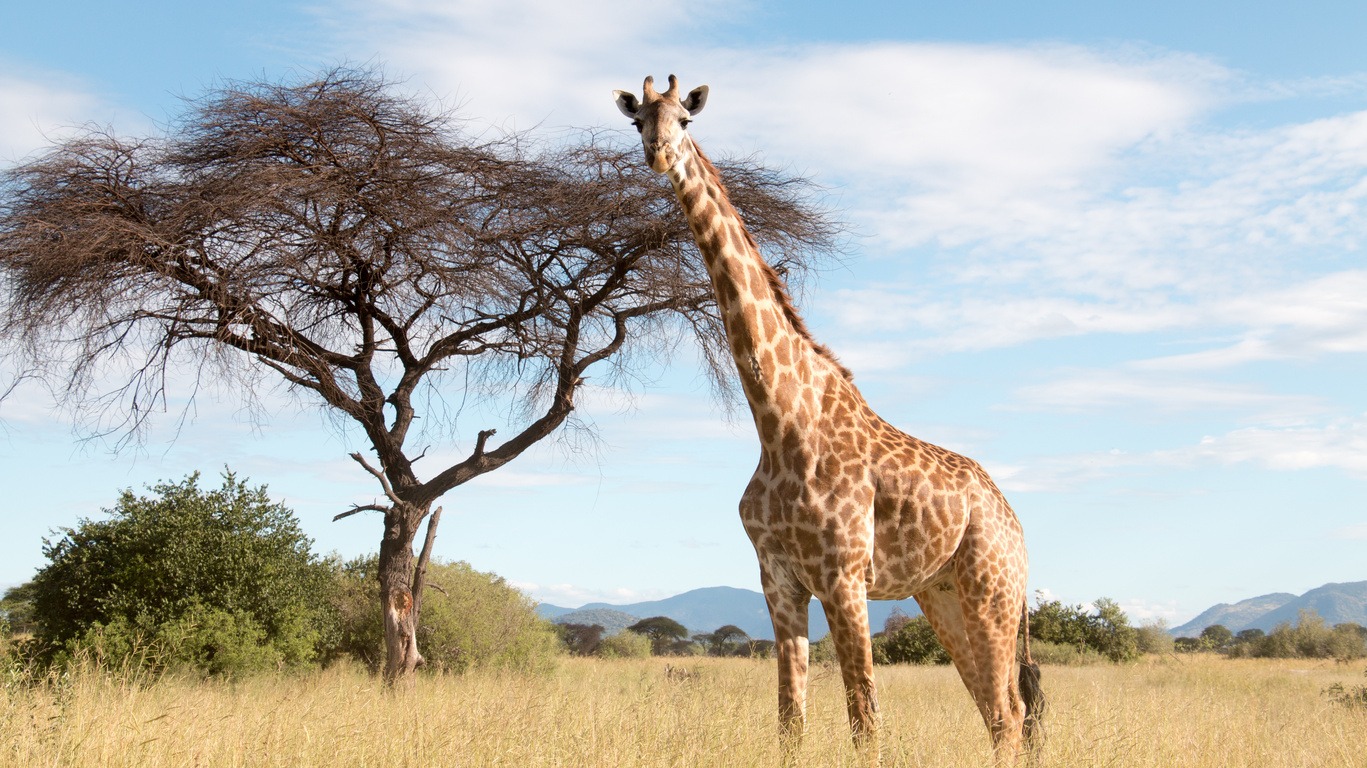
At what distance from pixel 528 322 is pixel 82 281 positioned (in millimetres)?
5507

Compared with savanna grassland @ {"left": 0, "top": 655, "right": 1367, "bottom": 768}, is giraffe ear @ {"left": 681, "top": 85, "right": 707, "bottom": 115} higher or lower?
higher

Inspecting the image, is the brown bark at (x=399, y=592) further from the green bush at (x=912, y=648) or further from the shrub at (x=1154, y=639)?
the shrub at (x=1154, y=639)

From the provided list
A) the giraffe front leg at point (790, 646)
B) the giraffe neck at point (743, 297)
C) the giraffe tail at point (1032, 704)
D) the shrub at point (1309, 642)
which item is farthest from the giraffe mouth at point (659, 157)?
the shrub at point (1309, 642)

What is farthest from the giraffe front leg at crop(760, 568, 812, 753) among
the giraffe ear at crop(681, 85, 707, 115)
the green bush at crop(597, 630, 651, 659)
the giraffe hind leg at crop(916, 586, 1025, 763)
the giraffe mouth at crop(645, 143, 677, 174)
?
the green bush at crop(597, 630, 651, 659)

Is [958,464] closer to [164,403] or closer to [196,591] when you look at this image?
[164,403]

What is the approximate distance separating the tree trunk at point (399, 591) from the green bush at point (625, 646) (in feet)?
51.4

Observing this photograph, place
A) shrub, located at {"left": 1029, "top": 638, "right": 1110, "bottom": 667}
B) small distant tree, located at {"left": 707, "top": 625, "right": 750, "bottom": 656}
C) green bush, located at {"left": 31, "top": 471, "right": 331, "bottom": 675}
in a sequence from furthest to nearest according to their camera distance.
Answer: small distant tree, located at {"left": 707, "top": 625, "right": 750, "bottom": 656}, shrub, located at {"left": 1029, "top": 638, "right": 1110, "bottom": 667}, green bush, located at {"left": 31, "top": 471, "right": 331, "bottom": 675}

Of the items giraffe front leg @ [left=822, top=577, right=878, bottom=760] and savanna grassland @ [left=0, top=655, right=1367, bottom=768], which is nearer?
giraffe front leg @ [left=822, top=577, right=878, bottom=760]

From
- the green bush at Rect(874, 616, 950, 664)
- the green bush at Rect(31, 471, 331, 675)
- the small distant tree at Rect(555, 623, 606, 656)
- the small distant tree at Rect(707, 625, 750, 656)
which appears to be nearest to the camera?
the green bush at Rect(31, 471, 331, 675)

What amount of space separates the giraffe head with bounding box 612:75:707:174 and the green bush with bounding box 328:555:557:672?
1300 cm

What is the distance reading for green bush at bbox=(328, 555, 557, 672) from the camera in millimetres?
18312

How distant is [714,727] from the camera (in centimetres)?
683

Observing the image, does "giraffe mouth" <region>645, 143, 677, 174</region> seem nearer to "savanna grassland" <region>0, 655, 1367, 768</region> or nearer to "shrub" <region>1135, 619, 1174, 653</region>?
"savanna grassland" <region>0, 655, 1367, 768</region>

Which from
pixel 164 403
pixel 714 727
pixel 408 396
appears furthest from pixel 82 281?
pixel 714 727
